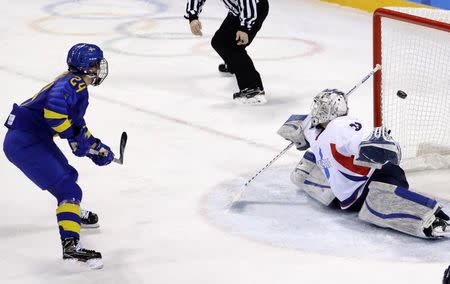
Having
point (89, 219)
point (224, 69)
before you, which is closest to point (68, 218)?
point (89, 219)

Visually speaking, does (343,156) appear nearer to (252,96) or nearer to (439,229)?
(439,229)

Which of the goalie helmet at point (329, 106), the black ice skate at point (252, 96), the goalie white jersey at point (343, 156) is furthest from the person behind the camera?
the black ice skate at point (252, 96)

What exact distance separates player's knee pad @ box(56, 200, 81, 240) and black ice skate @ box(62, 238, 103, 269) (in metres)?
0.02

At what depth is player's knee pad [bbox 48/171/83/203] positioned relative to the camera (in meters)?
3.69

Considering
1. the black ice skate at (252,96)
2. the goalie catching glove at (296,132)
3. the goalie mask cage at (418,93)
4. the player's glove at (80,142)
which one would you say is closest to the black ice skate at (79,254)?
the player's glove at (80,142)

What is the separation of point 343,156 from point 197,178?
2.94 feet

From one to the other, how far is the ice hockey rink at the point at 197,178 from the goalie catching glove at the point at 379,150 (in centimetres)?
31

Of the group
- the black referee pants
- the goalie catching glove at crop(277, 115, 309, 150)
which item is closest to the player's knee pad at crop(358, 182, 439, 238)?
the goalie catching glove at crop(277, 115, 309, 150)

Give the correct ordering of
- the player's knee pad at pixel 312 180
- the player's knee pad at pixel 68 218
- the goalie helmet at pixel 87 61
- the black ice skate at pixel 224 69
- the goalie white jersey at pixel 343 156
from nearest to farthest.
→ the player's knee pad at pixel 68 218 → the goalie helmet at pixel 87 61 → the goalie white jersey at pixel 343 156 → the player's knee pad at pixel 312 180 → the black ice skate at pixel 224 69

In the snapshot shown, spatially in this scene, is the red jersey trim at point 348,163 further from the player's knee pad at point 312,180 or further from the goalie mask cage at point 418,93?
the goalie mask cage at point 418,93

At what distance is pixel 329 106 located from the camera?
409 centimetres

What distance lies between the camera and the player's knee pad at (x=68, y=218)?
12.0 feet

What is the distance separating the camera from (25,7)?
938 centimetres

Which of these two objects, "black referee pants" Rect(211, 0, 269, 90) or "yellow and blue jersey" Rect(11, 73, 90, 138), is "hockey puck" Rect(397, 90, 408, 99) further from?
"black referee pants" Rect(211, 0, 269, 90)
